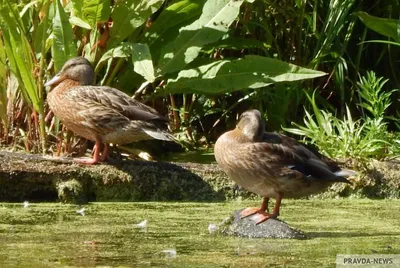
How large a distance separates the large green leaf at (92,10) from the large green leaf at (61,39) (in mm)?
123

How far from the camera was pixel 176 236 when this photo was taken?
5.30m

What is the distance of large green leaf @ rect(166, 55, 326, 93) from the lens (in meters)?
7.38

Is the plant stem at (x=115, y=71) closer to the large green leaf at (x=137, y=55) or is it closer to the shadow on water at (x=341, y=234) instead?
the large green leaf at (x=137, y=55)

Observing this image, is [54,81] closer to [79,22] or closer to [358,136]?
[79,22]

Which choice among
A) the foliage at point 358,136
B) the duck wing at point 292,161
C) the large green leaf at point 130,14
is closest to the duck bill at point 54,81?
the large green leaf at point 130,14

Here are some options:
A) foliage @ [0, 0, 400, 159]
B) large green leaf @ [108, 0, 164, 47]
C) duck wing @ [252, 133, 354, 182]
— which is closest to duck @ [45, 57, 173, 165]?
foliage @ [0, 0, 400, 159]

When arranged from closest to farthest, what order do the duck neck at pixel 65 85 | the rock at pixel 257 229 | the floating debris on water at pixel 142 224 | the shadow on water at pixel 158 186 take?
the rock at pixel 257 229
the floating debris on water at pixel 142 224
the shadow on water at pixel 158 186
the duck neck at pixel 65 85

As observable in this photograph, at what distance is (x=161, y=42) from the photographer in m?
7.78

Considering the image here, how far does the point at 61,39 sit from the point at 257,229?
251cm

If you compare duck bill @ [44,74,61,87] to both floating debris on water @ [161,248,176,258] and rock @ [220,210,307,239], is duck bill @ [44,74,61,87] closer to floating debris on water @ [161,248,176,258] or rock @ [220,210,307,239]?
rock @ [220,210,307,239]

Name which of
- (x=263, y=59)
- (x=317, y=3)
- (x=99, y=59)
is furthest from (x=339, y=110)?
(x=99, y=59)

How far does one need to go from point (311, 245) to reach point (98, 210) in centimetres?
157

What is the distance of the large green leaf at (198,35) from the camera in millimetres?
7449

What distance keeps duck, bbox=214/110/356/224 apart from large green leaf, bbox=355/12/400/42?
2.51 metres
